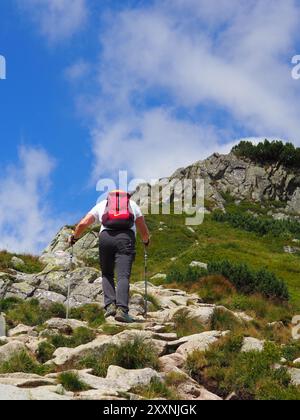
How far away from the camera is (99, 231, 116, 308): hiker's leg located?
12.2 metres

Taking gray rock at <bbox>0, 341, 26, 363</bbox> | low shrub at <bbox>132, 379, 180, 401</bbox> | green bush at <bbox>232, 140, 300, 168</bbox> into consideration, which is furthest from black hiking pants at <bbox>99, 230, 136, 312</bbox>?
green bush at <bbox>232, 140, 300, 168</bbox>

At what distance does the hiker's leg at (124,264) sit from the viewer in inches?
466

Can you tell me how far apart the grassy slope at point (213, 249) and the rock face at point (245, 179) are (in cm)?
1966

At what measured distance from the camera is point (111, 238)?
1214cm

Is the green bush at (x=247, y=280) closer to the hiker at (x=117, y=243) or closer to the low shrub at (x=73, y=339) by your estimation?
the hiker at (x=117, y=243)

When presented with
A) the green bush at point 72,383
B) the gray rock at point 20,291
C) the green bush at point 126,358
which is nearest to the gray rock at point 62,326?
the green bush at point 126,358

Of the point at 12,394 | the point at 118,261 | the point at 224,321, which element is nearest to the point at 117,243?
the point at 118,261

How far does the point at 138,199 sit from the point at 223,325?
50984 millimetres

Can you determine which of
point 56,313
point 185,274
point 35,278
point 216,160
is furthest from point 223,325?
point 216,160

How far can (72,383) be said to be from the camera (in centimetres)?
732

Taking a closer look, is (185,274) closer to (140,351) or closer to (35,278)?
(35,278)

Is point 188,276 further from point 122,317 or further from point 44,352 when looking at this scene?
point 44,352

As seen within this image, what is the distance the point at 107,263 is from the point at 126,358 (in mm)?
3615

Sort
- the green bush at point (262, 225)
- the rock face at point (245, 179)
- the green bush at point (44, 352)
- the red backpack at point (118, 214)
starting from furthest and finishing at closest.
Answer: the rock face at point (245, 179)
the green bush at point (262, 225)
the red backpack at point (118, 214)
the green bush at point (44, 352)
